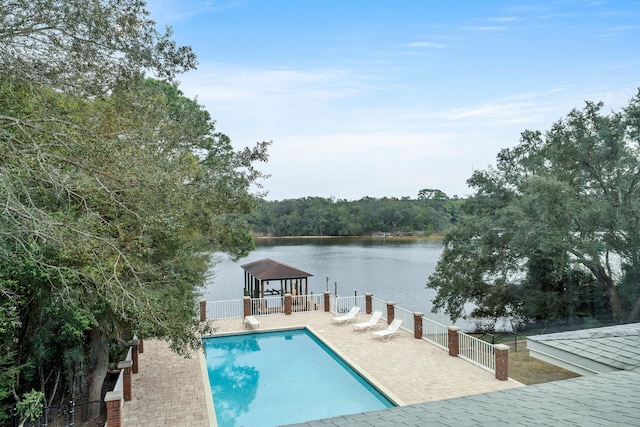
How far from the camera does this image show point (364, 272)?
32688 millimetres

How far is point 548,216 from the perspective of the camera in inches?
551

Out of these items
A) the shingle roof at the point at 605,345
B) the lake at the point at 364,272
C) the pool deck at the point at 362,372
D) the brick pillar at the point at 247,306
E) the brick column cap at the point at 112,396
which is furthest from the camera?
the lake at the point at 364,272

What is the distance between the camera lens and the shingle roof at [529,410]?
11.4 ft

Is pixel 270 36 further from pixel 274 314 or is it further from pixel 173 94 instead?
pixel 274 314

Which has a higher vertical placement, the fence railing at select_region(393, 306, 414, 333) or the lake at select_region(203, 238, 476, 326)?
the fence railing at select_region(393, 306, 414, 333)

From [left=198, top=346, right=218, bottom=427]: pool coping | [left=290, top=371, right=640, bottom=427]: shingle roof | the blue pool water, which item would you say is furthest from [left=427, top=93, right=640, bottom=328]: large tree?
[left=198, top=346, right=218, bottom=427]: pool coping

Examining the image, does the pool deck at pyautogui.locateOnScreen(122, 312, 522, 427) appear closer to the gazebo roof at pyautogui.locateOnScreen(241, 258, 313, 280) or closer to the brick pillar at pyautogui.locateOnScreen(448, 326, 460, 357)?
the brick pillar at pyautogui.locateOnScreen(448, 326, 460, 357)

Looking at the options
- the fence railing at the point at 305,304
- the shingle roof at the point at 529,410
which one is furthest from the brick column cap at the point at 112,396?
the fence railing at the point at 305,304

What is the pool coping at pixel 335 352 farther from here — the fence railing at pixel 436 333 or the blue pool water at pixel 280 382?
the fence railing at pixel 436 333

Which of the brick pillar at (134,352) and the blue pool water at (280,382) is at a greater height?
the brick pillar at (134,352)

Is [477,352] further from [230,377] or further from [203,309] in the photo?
[203,309]

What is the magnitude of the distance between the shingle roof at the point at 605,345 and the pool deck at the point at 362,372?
2077 millimetres

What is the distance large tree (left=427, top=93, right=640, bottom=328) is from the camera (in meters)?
13.9

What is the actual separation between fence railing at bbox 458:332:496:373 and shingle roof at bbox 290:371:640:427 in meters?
5.04
